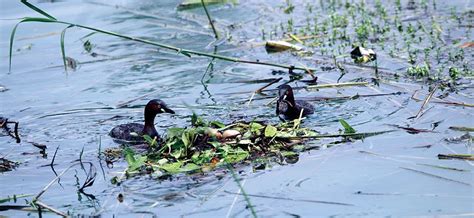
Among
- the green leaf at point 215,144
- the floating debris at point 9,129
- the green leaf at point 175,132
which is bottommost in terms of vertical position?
the floating debris at point 9,129

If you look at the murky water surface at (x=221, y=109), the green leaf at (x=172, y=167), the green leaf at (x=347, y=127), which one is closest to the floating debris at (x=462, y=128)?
the murky water surface at (x=221, y=109)

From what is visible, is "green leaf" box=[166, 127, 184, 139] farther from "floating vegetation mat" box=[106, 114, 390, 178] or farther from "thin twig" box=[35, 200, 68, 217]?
"thin twig" box=[35, 200, 68, 217]

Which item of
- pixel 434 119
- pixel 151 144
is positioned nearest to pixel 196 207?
pixel 151 144

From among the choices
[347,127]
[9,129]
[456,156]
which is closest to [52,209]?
[347,127]

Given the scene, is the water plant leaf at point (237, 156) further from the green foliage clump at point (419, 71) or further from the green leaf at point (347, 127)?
the green foliage clump at point (419, 71)

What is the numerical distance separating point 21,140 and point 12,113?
1.22 metres

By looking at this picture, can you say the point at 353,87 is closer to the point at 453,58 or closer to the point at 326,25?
the point at 453,58

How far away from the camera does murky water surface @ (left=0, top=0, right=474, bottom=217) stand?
24.5 ft

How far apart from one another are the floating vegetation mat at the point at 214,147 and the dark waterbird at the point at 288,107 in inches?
30.3

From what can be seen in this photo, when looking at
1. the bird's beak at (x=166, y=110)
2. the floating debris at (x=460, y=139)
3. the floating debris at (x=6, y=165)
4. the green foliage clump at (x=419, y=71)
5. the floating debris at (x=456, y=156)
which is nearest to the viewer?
the floating debris at (x=456, y=156)

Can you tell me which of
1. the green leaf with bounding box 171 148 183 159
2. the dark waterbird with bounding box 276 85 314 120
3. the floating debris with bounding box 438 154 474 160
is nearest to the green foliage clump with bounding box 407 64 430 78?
the dark waterbird with bounding box 276 85 314 120

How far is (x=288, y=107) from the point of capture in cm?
1002

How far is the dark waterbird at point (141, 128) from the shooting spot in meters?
9.50

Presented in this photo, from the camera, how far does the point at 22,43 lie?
48.2ft
